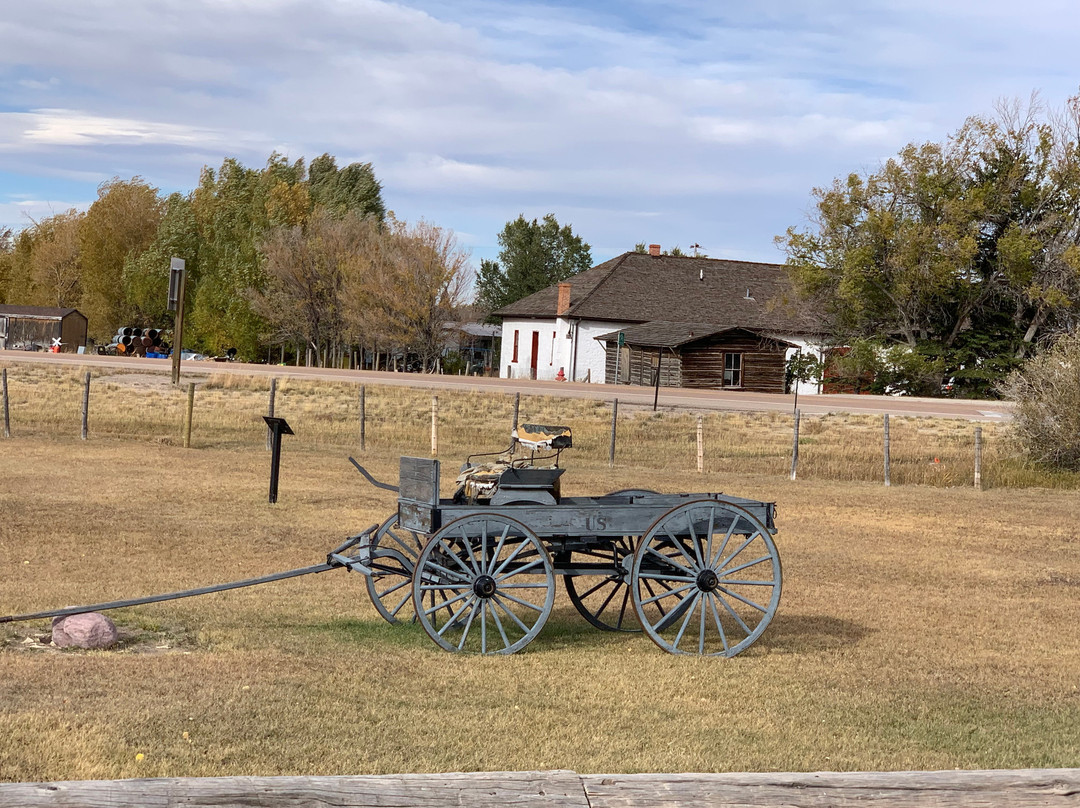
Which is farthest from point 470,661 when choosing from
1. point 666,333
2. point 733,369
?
point 733,369

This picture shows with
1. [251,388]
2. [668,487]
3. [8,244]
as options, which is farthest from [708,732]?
[8,244]

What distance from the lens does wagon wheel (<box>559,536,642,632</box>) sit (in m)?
8.57

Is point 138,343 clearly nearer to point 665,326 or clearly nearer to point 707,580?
point 665,326

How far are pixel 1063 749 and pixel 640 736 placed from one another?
7.80 feet

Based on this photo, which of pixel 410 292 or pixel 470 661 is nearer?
pixel 470 661

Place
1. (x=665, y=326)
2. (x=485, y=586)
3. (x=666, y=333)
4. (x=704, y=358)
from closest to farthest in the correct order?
(x=485, y=586) → (x=704, y=358) → (x=666, y=333) → (x=665, y=326)

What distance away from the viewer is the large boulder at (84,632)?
7965 millimetres

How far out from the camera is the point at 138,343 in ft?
244

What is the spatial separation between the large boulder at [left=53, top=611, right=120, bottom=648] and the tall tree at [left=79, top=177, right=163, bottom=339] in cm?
7954

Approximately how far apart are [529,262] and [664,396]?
4553 centimetres

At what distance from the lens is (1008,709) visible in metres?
7.57

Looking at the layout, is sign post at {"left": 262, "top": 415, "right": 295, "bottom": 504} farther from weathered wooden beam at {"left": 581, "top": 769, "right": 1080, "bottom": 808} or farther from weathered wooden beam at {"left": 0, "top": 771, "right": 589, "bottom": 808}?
weathered wooden beam at {"left": 581, "top": 769, "right": 1080, "bottom": 808}

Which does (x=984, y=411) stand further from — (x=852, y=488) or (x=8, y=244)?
(x=8, y=244)

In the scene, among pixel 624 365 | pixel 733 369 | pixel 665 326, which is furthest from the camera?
pixel 665 326
